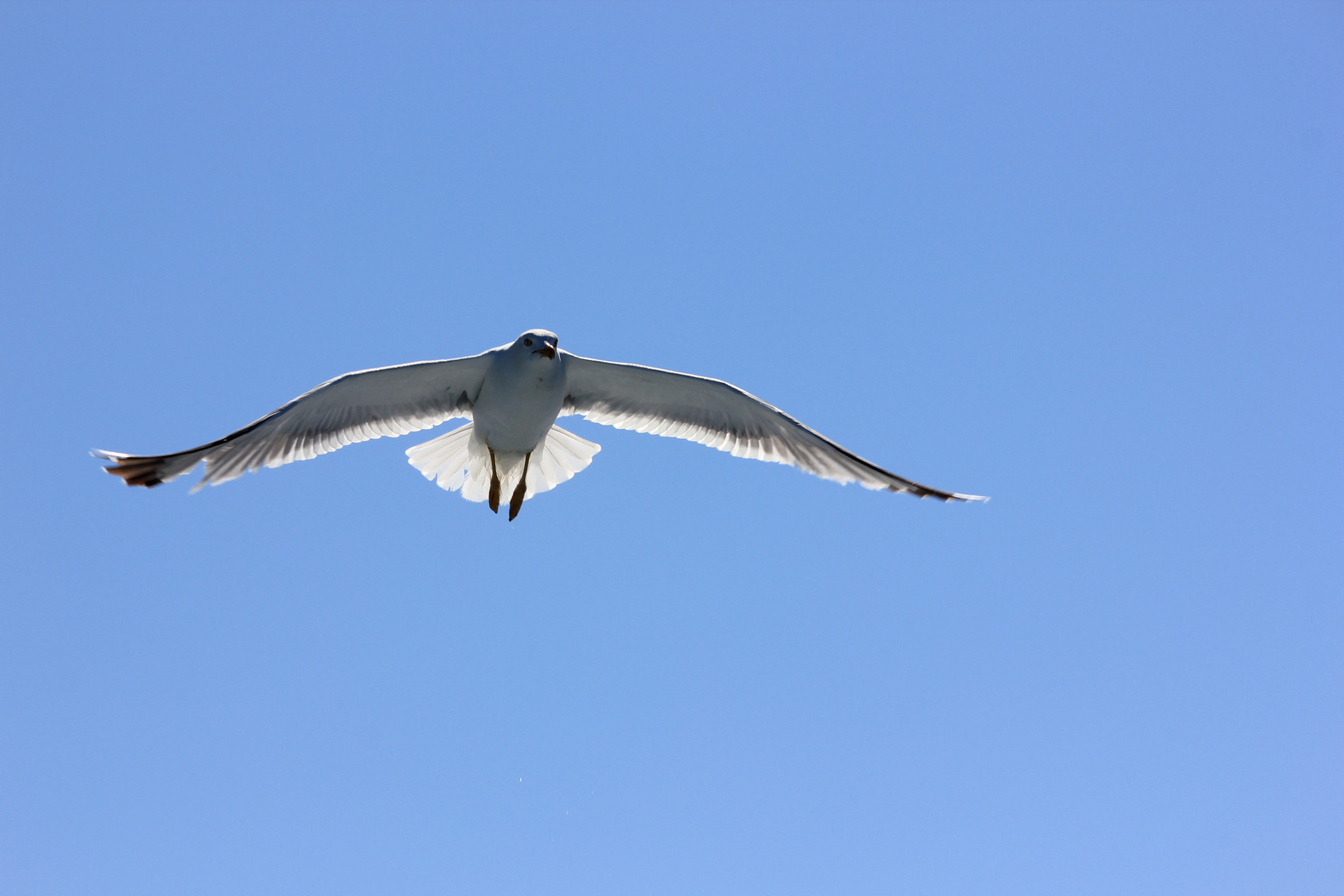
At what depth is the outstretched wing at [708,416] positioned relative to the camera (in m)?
8.59

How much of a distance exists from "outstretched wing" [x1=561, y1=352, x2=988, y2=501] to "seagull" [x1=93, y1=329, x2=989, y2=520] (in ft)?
0.03

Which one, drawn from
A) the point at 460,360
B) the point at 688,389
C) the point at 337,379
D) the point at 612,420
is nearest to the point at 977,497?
the point at 688,389

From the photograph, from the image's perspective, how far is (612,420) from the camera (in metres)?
9.26

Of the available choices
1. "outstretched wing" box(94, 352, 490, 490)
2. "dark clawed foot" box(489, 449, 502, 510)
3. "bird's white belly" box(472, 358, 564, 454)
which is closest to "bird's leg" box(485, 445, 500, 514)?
"dark clawed foot" box(489, 449, 502, 510)

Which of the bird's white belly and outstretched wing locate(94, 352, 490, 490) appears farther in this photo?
the bird's white belly

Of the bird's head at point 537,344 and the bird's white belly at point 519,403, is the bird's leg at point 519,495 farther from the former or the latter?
the bird's head at point 537,344

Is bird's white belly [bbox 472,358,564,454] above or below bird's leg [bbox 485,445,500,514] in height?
above

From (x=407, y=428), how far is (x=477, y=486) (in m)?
0.84

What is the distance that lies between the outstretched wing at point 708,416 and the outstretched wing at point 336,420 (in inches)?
39.6

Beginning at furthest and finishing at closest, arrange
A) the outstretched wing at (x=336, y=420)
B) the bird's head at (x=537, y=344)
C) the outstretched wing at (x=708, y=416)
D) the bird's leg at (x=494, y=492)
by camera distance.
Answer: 1. the bird's leg at (x=494, y=492)
2. the outstretched wing at (x=708, y=416)
3. the bird's head at (x=537, y=344)
4. the outstretched wing at (x=336, y=420)

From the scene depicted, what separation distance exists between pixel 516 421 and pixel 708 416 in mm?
1826

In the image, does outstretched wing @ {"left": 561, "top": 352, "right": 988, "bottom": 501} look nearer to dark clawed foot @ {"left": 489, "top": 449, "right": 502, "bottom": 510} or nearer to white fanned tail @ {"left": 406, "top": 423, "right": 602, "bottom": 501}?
white fanned tail @ {"left": 406, "top": 423, "right": 602, "bottom": 501}

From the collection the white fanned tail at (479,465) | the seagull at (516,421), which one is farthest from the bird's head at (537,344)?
the white fanned tail at (479,465)

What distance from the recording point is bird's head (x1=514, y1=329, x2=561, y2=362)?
779 centimetres
